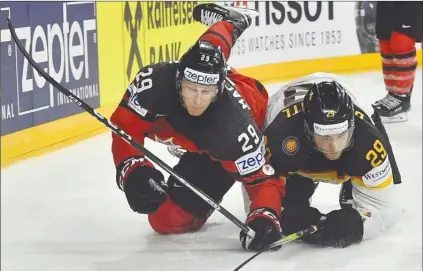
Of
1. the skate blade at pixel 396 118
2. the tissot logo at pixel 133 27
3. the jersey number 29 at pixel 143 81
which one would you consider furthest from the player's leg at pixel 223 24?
the skate blade at pixel 396 118

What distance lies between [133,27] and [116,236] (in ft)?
6.41

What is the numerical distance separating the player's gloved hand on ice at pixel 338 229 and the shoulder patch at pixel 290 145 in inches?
7.6

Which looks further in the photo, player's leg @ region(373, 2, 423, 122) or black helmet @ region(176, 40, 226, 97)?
player's leg @ region(373, 2, 423, 122)

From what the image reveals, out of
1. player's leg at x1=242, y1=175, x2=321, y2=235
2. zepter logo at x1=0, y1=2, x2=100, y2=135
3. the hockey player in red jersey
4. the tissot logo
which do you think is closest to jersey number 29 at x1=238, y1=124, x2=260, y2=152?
the hockey player in red jersey

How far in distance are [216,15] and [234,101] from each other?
490 millimetres

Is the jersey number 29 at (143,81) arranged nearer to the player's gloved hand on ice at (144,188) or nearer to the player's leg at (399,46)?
the player's gloved hand on ice at (144,188)

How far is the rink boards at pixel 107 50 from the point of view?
3551 mm

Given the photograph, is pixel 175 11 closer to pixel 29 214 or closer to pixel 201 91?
pixel 29 214

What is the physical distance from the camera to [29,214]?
283 centimetres

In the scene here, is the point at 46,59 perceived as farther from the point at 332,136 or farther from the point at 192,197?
the point at 332,136

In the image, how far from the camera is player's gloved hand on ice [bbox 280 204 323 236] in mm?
2564

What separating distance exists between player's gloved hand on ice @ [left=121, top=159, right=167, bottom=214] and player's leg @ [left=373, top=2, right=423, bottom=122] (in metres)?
2.33

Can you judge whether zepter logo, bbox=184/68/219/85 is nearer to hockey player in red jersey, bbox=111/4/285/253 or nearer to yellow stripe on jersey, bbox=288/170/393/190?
hockey player in red jersey, bbox=111/4/285/253

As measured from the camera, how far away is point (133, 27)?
445 cm
